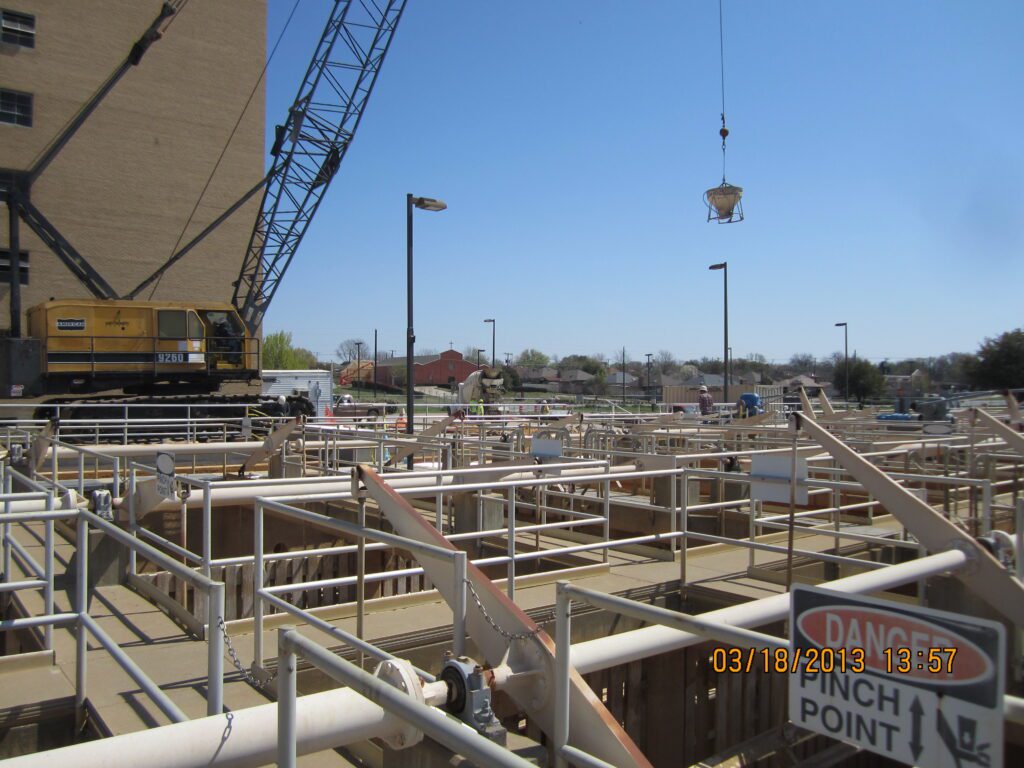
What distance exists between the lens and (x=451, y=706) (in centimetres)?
315

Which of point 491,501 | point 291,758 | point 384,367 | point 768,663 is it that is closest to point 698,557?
point 491,501

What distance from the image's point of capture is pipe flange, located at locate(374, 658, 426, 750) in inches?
117

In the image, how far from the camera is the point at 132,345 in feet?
89.4

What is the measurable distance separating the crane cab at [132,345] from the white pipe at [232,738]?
27.0 meters

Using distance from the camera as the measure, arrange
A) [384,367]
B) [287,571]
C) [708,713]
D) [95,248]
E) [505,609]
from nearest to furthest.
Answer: [505,609]
[708,713]
[287,571]
[95,248]
[384,367]

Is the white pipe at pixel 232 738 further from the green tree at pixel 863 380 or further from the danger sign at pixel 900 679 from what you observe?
the green tree at pixel 863 380

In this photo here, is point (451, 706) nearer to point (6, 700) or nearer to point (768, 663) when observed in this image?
point (768, 663)

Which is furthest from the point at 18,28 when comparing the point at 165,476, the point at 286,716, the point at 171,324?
the point at 286,716

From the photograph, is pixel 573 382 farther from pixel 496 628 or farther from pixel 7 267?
pixel 496 628

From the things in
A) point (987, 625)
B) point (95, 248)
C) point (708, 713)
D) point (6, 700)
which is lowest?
point (708, 713)

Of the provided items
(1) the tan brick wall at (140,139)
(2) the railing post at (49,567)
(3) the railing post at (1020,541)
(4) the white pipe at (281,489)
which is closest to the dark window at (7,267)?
(1) the tan brick wall at (140,139)

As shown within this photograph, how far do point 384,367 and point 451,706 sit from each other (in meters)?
104

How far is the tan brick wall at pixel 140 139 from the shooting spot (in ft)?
111

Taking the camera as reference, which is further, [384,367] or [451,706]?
[384,367]
